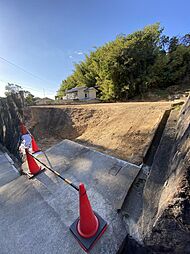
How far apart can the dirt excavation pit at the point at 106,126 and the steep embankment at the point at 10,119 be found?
92 centimetres

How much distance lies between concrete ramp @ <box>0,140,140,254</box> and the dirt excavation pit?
432mm

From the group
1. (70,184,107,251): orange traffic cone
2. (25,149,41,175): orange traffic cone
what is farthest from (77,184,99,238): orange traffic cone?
(25,149,41,175): orange traffic cone

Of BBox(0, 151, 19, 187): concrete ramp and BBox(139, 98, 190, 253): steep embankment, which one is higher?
BBox(139, 98, 190, 253): steep embankment

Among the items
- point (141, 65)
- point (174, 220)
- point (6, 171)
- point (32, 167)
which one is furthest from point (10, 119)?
point (141, 65)

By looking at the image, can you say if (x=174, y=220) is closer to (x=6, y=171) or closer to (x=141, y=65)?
(x=6, y=171)

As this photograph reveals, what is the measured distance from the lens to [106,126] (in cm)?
362

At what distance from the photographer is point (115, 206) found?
1.34m

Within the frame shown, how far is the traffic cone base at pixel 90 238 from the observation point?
1.07m

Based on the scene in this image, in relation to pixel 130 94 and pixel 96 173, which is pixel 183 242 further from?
pixel 130 94

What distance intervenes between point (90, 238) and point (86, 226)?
0.09 metres

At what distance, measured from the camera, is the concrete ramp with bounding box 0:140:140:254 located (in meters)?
1.14

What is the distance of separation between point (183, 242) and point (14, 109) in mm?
5727

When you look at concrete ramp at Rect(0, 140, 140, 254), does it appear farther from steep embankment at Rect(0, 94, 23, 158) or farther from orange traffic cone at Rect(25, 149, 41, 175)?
steep embankment at Rect(0, 94, 23, 158)

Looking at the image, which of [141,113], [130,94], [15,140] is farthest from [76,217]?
[130,94]
